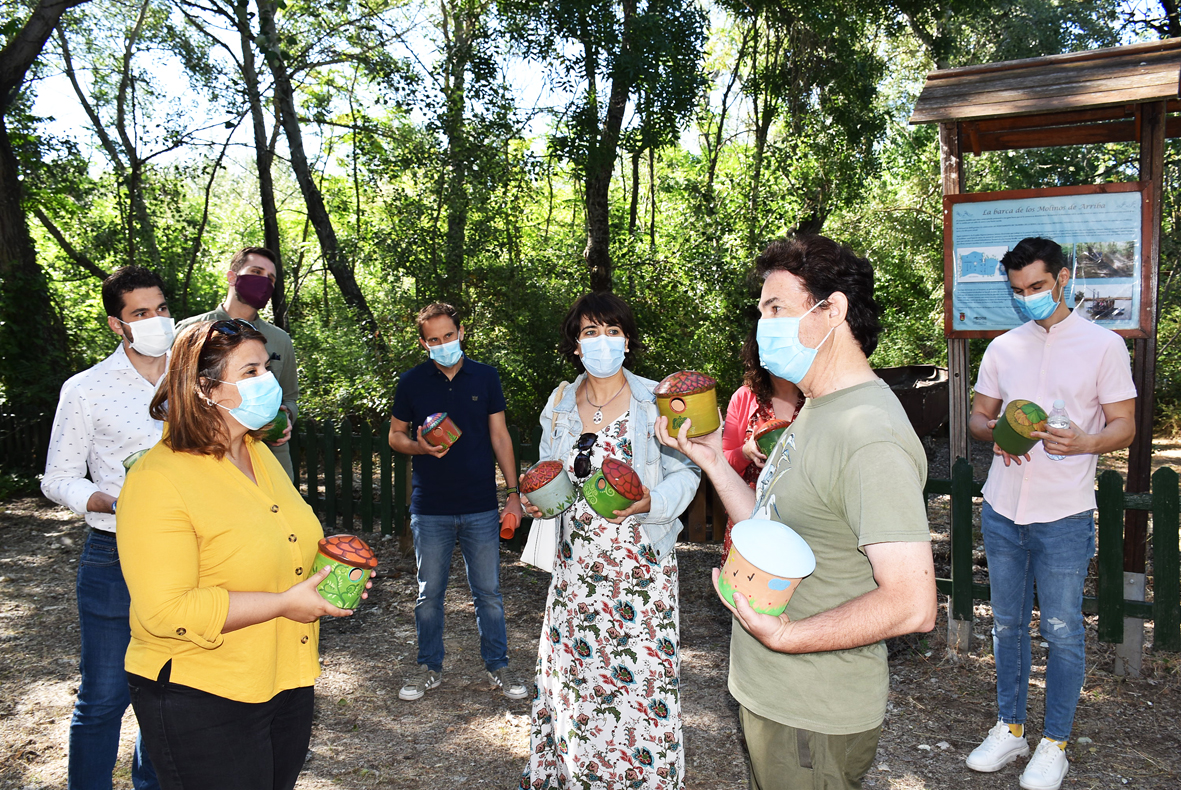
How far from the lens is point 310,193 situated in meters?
12.0

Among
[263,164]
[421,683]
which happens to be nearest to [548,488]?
[421,683]

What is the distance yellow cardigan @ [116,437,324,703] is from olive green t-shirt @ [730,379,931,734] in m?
1.20

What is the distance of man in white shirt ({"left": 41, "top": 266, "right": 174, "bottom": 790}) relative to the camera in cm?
264

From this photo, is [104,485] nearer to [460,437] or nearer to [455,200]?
[460,437]

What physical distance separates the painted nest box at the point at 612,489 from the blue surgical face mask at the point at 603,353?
23.5 inches

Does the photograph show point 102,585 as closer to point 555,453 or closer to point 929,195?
point 555,453

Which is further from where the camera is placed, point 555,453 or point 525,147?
point 525,147

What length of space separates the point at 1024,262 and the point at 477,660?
3.65 metres

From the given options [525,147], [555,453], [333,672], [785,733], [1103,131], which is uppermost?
[525,147]

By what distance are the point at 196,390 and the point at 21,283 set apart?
9.82 metres

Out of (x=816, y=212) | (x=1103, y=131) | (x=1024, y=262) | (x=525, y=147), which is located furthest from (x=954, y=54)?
(x=1024, y=262)

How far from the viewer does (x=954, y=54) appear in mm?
13930

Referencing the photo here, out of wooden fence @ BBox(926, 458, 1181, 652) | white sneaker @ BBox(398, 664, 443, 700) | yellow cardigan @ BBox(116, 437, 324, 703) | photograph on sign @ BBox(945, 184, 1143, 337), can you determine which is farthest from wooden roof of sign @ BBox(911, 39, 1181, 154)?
white sneaker @ BBox(398, 664, 443, 700)

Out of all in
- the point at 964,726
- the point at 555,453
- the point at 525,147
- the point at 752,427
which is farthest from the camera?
the point at 525,147
